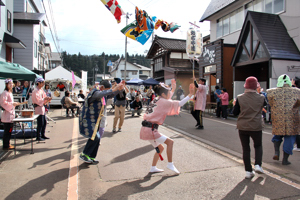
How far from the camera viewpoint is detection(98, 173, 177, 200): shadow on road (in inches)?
131

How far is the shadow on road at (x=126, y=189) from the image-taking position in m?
3.34

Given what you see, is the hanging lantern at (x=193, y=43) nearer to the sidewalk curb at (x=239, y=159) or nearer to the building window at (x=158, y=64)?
the sidewalk curb at (x=239, y=159)

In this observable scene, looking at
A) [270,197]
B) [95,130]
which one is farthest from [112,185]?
[270,197]

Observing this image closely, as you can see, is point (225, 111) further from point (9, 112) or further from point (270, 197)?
point (9, 112)

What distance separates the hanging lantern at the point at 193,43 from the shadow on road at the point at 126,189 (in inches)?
351

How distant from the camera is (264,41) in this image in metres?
12.0

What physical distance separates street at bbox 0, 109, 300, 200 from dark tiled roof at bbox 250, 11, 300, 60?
8032mm

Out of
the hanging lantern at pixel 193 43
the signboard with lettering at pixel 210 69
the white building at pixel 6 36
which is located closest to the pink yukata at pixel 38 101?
the hanging lantern at pixel 193 43

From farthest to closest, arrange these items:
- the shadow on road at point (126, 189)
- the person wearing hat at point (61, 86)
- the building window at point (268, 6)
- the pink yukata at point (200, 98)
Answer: the person wearing hat at point (61, 86), the building window at point (268, 6), the pink yukata at point (200, 98), the shadow on road at point (126, 189)

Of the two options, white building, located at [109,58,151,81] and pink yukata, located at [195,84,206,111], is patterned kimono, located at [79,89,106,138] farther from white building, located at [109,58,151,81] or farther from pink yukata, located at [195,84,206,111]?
white building, located at [109,58,151,81]

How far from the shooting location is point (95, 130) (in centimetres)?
456

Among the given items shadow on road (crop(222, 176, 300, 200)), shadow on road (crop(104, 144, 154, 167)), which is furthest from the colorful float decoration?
shadow on road (crop(222, 176, 300, 200))

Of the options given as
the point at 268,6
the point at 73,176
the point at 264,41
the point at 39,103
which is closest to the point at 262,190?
the point at 73,176

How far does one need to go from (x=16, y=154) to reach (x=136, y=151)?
2.93m
